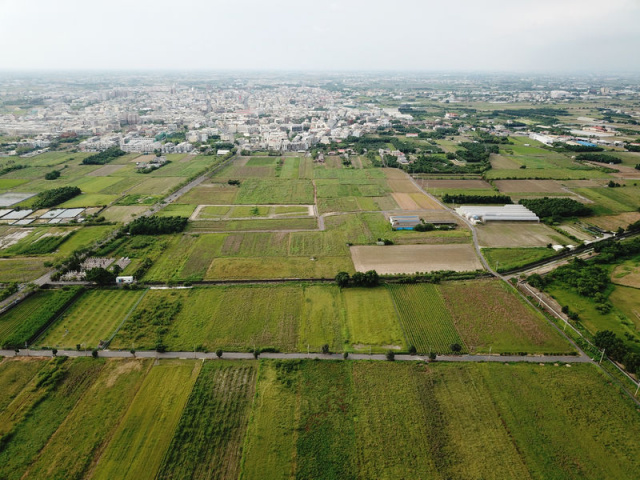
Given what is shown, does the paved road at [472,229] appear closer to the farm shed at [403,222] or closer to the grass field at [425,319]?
the farm shed at [403,222]

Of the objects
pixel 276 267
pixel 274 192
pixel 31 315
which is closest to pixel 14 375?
pixel 31 315

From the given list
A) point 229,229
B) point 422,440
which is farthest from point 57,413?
point 229,229

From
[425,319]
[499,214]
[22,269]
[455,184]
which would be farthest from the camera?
[455,184]

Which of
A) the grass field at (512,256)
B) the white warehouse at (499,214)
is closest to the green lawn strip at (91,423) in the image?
the grass field at (512,256)

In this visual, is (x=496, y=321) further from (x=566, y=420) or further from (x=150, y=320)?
(x=150, y=320)

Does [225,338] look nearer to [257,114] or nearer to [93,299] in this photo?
[93,299]

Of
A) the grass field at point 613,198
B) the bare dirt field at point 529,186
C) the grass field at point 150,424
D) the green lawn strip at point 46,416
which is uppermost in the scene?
the grass field at point 613,198
